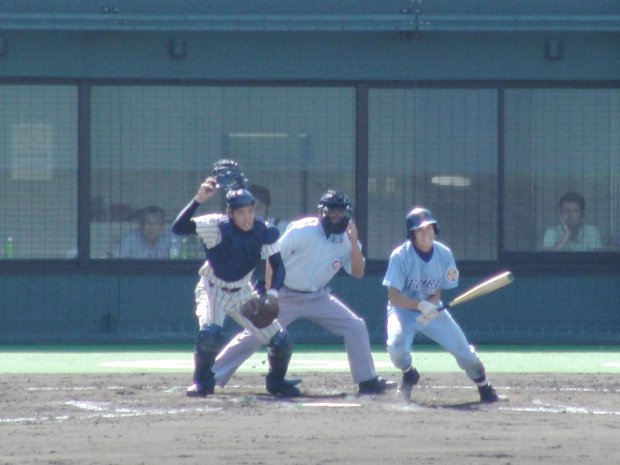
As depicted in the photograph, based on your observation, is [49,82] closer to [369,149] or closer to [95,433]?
[369,149]

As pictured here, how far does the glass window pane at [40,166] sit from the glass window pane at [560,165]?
15.9ft

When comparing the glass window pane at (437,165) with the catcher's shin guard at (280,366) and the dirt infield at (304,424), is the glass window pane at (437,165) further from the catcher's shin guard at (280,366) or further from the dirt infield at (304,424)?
the catcher's shin guard at (280,366)

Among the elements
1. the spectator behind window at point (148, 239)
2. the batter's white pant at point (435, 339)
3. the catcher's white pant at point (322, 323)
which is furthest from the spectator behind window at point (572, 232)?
the batter's white pant at point (435, 339)

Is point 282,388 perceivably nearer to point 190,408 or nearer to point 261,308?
point 261,308

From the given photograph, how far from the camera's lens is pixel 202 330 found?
11.0 m

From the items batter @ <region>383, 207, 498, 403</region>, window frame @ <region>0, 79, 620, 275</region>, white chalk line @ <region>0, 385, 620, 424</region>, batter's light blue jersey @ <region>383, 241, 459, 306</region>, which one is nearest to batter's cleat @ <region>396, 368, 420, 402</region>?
batter @ <region>383, 207, 498, 403</region>

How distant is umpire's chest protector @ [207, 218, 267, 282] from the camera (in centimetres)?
1100

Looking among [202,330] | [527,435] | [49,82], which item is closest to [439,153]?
[49,82]

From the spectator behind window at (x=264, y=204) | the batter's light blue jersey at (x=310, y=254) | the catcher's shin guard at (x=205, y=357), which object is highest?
the spectator behind window at (x=264, y=204)

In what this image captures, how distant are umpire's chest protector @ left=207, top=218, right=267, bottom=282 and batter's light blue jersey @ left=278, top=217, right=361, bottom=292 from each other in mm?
551

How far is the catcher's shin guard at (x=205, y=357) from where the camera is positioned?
10906mm

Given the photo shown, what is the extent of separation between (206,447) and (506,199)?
28.8ft

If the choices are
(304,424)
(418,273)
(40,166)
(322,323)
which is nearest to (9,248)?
(40,166)

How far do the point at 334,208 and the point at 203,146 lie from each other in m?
5.32
